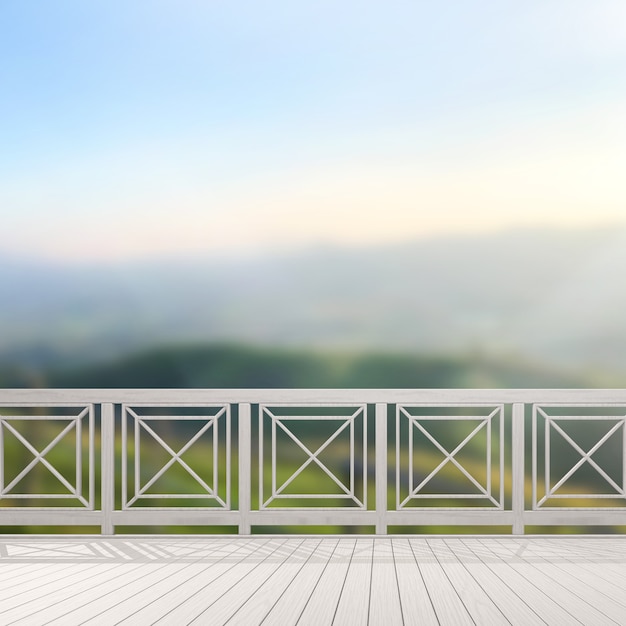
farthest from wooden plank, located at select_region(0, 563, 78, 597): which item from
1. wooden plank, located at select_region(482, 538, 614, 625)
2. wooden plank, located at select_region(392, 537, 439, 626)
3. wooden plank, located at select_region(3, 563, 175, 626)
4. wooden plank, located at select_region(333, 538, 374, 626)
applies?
wooden plank, located at select_region(482, 538, 614, 625)

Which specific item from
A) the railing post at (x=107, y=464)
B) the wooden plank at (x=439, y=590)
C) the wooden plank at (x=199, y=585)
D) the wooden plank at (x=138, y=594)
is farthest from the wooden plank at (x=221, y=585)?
the railing post at (x=107, y=464)

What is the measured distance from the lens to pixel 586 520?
3947 millimetres

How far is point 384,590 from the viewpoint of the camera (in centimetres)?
292

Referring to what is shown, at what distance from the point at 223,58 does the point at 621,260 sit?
12.4 ft

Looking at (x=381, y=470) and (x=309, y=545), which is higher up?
(x=381, y=470)

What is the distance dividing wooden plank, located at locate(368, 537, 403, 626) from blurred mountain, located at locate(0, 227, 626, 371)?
2.96 m

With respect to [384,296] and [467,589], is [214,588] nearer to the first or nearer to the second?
[467,589]

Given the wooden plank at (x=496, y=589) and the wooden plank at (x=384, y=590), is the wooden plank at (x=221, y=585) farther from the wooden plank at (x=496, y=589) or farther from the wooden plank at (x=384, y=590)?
the wooden plank at (x=496, y=589)

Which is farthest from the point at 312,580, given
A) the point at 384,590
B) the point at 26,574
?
the point at 26,574

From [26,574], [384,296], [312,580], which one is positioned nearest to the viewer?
[312,580]

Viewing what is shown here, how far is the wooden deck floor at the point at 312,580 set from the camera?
8.55 ft

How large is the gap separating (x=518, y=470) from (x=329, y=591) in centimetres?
153

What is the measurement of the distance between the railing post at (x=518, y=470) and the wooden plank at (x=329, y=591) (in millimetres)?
941

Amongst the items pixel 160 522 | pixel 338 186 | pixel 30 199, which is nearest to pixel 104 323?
pixel 30 199
